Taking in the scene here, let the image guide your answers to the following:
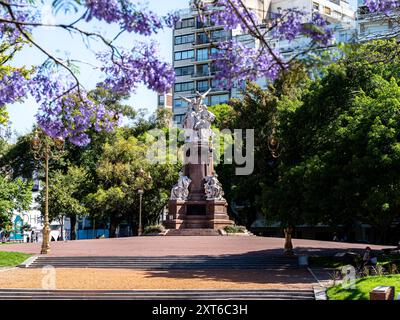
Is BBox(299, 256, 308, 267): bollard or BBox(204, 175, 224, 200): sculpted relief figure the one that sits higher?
BBox(204, 175, 224, 200): sculpted relief figure

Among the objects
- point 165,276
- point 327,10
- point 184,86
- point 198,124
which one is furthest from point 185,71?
point 165,276

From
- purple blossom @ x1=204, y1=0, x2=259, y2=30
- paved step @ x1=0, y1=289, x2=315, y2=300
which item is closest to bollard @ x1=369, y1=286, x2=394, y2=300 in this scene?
paved step @ x1=0, y1=289, x2=315, y2=300

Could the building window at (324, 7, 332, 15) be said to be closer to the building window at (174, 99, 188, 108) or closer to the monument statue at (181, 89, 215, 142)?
the building window at (174, 99, 188, 108)

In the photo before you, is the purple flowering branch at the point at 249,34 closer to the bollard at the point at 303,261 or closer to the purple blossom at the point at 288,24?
the purple blossom at the point at 288,24

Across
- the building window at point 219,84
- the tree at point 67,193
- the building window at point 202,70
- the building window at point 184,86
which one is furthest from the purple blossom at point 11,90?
the building window at point 184,86

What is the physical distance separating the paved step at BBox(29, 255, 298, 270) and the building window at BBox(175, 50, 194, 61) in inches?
2147

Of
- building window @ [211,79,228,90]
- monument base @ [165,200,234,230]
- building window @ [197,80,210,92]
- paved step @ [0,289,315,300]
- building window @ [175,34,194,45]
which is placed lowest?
paved step @ [0,289,315,300]

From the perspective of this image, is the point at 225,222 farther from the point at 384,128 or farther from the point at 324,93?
the point at 384,128

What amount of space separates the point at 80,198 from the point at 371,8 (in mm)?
46163

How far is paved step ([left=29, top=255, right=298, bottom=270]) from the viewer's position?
23578 mm

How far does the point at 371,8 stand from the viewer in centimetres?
993

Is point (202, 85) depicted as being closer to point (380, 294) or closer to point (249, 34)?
point (380, 294)

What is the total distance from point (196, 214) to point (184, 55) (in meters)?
39.7

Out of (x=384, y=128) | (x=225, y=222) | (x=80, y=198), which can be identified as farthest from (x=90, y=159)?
(x=384, y=128)
